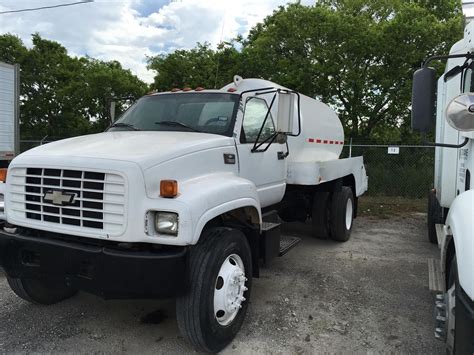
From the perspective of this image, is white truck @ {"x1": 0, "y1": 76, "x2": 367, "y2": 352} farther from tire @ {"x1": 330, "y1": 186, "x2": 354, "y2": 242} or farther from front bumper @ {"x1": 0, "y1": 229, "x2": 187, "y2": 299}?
tire @ {"x1": 330, "y1": 186, "x2": 354, "y2": 242}

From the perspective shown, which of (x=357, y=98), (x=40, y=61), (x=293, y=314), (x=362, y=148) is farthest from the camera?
(x=40, y=61)

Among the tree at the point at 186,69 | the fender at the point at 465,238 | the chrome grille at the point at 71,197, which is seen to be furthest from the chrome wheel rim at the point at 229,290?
the tree at the point at 186,69

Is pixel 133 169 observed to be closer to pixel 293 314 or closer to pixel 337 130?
pixel 293 314

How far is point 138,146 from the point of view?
3621 mm

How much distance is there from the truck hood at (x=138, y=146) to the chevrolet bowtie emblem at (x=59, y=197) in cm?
30

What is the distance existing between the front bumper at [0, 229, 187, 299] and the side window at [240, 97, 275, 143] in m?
1.81

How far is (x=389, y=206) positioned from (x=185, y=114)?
8.25 meters

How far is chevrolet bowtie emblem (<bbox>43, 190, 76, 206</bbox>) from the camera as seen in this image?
3.27m

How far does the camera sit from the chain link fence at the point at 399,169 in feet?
39.8

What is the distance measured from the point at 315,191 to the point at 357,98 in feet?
25.4

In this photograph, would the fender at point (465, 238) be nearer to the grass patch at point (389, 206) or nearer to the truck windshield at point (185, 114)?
the truck windshield at point (185, 114)

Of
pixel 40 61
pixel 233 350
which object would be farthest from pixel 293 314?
pixel 40 61

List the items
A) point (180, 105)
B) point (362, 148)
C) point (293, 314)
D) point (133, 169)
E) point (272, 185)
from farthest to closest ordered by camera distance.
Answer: point (362, 148)
point (272, 185)
point (180, 105)
point (293, 314)
point (133, 169)

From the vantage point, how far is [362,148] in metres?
13.0
